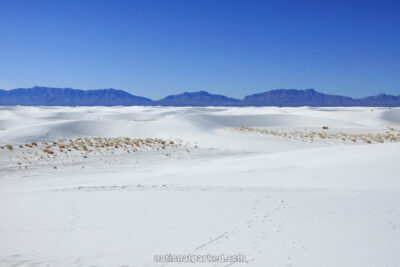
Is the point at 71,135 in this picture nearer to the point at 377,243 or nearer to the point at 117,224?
the point at 117,224

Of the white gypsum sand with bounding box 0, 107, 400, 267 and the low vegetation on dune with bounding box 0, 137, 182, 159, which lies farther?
the low vegetation on dune with bounding box 0, 137, 182, 159

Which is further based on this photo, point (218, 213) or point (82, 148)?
point (82, 148)

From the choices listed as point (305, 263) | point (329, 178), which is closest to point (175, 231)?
point (305, 263)

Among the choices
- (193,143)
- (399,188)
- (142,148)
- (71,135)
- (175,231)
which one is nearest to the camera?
(175,231)

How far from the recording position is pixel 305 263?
152 inches

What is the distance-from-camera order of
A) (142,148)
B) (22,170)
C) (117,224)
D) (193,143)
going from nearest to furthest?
(117,224)
(22,170)
(142,148)
(193,143)

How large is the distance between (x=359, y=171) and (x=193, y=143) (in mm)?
13757

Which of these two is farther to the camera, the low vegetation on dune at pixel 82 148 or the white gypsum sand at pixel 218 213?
Answer: the low vegetation on dune at pixel 82 148

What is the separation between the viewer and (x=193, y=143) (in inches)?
853

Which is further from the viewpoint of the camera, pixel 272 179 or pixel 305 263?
pixel 272 179

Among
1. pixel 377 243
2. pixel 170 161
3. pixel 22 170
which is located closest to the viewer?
pixel 377 243

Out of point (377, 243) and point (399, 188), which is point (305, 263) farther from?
point (399, 188)

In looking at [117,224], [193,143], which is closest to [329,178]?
[117,224]

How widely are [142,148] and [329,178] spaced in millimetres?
12755
